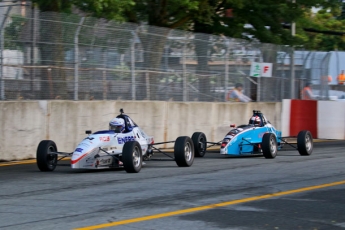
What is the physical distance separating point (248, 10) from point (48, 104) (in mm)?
11899

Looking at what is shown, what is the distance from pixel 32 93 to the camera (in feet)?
54.0

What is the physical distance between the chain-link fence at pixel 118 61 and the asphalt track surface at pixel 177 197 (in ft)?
7.76

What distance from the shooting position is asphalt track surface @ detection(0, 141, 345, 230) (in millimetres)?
8320


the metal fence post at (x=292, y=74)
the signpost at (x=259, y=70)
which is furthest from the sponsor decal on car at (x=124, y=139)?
the metal fence post at (x=292, y=74)

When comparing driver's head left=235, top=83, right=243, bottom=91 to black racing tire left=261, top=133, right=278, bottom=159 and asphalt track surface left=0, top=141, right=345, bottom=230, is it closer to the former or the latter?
black racing tire left=261, top=133, right=278, bottom=159

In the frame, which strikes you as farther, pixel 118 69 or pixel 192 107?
pixel 192 107

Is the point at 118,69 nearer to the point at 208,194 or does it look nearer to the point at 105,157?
the point at 105,157

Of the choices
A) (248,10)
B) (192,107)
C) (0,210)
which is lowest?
Result: (0,210)

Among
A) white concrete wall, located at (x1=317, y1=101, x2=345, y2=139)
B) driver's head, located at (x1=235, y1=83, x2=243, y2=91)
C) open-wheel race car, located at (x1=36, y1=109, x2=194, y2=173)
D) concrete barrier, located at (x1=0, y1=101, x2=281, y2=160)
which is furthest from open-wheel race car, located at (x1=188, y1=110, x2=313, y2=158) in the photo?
white concrete wall, located at (x1=317, y1=101, x2=345, y2=139)

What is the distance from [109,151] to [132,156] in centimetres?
72

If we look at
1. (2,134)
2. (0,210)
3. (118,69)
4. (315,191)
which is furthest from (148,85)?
(0,210)

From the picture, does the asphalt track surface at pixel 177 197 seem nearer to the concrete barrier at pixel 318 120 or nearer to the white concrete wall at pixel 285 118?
the white concrete wall at pixel 285 118

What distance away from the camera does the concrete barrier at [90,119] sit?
623 inches

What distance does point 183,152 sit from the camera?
577 inches
